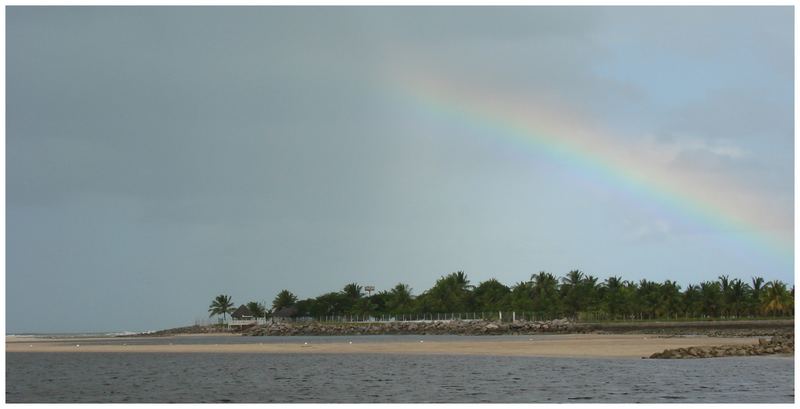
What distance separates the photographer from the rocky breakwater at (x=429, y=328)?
154750 millimetres

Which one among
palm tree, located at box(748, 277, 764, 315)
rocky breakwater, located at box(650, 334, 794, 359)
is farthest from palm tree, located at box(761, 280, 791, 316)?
rocky breakwater, located at box(650, 334, 794, 359)

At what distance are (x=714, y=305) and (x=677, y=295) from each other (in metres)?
8.04

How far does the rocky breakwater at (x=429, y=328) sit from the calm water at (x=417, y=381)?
9109cm

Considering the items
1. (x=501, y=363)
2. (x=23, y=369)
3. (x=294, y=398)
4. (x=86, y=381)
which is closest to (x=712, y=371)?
(x=501, y=363)

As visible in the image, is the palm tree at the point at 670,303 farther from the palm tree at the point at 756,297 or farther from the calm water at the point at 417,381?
the calm water at the point at 417,381

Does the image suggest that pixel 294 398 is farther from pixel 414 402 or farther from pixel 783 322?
pixel 783 322

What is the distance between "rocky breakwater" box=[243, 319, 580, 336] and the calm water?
91087 millimetres

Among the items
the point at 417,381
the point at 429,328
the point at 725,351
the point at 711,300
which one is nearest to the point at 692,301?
the point at 711,300

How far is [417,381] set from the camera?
4553 cm

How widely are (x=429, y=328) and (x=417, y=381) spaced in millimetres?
127325

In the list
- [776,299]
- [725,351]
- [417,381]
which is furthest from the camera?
[776,299]


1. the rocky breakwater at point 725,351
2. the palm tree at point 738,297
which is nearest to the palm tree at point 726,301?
the palm tree at point 738,297

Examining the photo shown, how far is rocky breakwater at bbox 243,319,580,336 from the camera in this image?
154750 mm

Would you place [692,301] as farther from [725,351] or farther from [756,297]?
[725,351]
